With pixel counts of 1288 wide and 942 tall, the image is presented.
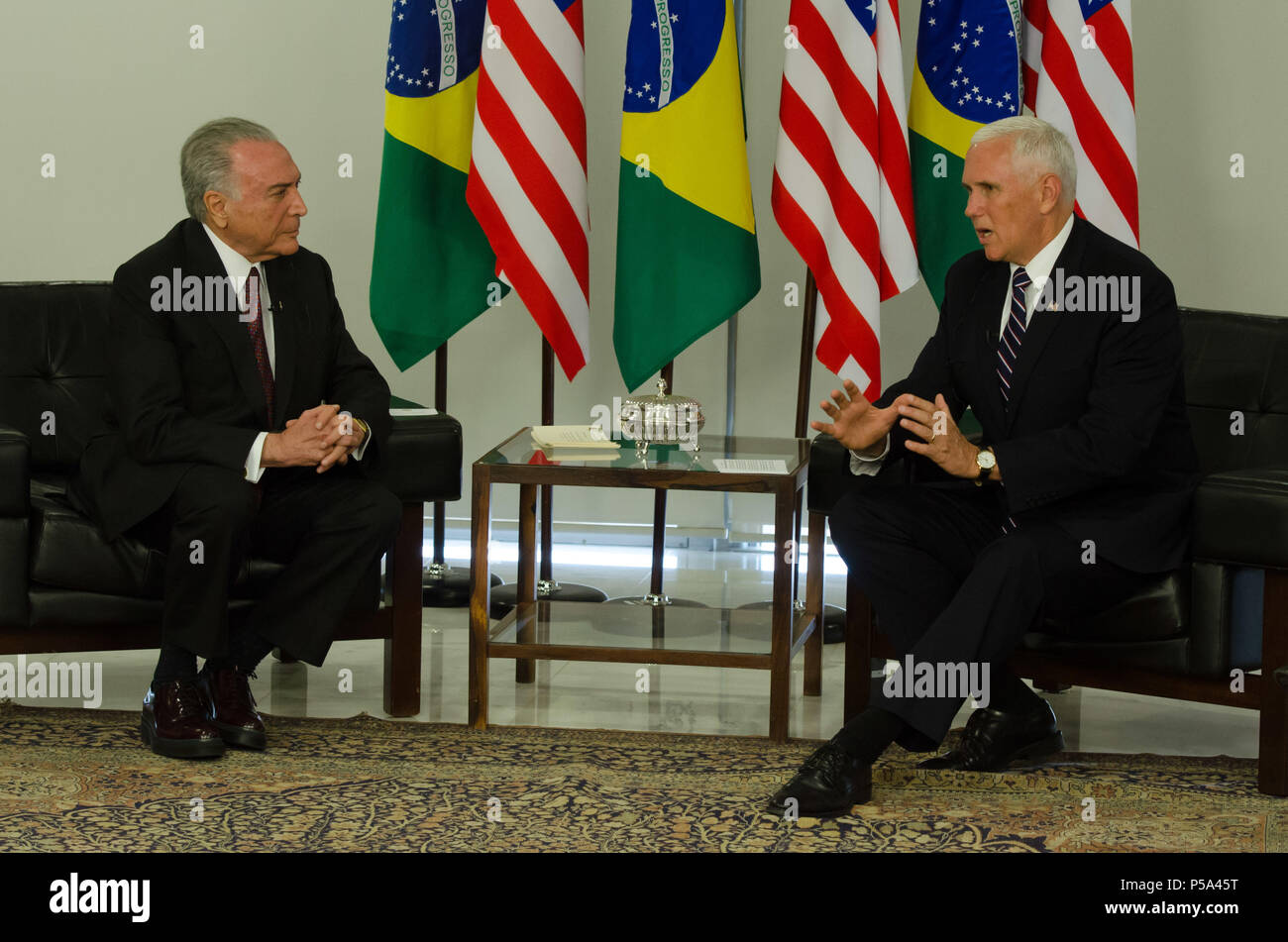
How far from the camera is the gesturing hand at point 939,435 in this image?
9.44ft

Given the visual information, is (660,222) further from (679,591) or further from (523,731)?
(523,731)

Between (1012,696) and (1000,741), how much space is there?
9 centimetres

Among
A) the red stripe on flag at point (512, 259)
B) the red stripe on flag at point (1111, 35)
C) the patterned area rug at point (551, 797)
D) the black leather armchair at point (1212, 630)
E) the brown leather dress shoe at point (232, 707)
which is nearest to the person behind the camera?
the patterned area rug at point (551, 797)

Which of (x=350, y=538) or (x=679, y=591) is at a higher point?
(x=350, y=538)

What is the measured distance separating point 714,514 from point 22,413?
2342 millimetres

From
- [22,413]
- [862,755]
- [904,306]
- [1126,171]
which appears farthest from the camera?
[904,306]

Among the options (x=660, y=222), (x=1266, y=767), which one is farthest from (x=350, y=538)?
(x=1266, y=767)

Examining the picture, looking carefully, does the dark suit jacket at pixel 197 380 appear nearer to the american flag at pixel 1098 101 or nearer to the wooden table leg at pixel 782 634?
the wooden table leg at pixel 782 634

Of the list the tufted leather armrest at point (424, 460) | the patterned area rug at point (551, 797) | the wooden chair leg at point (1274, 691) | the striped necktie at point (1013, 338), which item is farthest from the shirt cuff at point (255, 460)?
the wooden chair leg at point (1274, 691)

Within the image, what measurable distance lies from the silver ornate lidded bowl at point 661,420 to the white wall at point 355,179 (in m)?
1.59

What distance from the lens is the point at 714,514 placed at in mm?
5164

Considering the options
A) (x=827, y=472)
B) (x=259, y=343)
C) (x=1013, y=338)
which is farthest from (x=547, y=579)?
(x=1013, y=338)

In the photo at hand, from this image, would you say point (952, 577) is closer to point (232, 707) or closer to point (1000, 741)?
point (1000, 741)

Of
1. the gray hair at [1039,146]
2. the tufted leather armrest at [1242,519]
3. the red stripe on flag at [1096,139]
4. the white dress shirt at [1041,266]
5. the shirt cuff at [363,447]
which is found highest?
the red stripe on flag at [1096,139]
